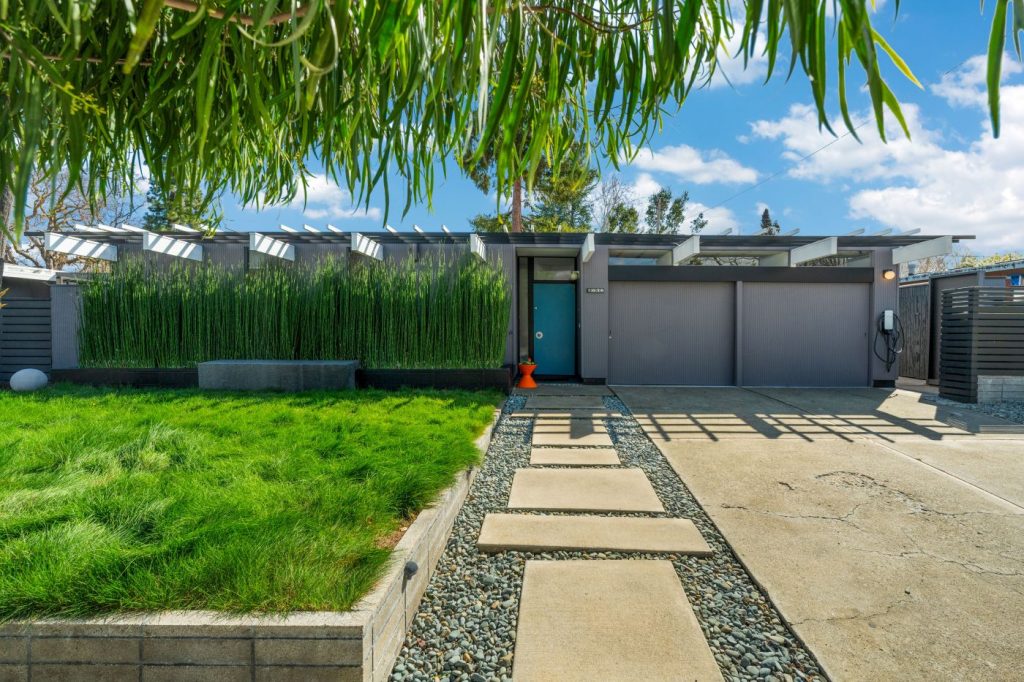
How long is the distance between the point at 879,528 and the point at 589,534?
1.25m

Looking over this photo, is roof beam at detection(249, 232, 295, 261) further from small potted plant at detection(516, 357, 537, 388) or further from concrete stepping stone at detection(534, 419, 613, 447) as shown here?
concrete stepping stone at detection(534, 419, 613, 447)

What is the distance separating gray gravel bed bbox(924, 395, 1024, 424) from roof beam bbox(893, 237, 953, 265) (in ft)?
5.71

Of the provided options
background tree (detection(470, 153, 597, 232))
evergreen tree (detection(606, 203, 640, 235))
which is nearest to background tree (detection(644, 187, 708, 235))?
evergreen tree (detection(606, 203, 640, 235))

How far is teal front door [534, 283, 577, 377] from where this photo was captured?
7.62 metres

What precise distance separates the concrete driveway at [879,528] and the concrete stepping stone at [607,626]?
0.32 meters

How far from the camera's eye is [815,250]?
652 cm

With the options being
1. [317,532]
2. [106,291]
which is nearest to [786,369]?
[317,532]

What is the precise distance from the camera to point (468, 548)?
193cm

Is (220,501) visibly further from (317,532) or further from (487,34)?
(487,34)

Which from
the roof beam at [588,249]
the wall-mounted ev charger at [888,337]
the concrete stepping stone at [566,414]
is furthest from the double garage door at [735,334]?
the concrete stepping stone at [566,414]

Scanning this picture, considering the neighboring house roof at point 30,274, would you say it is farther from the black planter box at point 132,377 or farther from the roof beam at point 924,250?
the roof beam at point 924,250

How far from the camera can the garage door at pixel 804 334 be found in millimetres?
7020

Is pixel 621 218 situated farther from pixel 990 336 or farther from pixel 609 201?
pixel 990 336

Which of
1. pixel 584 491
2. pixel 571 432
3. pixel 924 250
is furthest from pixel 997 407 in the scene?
pixel 584 491
